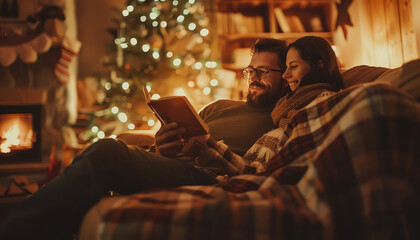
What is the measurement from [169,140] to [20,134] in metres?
2.55

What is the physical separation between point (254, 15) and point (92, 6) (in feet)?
6.19

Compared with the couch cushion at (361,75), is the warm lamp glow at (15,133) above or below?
below

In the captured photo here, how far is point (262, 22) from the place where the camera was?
3.67 metres

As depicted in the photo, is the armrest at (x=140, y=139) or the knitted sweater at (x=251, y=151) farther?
the armrest at (x=140, y=139)

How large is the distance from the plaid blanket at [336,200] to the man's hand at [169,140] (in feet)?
1.28

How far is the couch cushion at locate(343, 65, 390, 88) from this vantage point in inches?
50.7

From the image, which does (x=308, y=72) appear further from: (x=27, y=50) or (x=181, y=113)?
(x=27, y=50)

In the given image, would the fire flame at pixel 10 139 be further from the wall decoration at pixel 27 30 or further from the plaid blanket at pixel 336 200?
the plaid blanket at pixel 336 200

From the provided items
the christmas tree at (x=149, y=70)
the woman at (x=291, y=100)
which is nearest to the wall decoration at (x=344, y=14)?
the christmas tree at (x=149, y=70)

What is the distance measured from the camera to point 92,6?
12.6 ft

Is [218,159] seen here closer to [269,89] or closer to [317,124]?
[317,124]

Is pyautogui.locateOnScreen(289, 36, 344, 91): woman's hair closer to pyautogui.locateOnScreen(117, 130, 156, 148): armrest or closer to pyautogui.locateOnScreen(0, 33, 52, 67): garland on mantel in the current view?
pyautogui.locateOnScreen(117, 130, 156, 148): armrest

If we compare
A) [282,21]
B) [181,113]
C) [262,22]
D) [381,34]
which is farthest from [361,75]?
[262,22]

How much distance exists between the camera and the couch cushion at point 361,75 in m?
1.29
